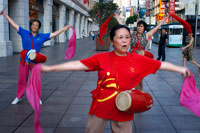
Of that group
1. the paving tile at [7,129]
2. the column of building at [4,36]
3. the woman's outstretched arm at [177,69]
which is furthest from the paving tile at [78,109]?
the column of building at [4,36]

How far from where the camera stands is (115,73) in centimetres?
237

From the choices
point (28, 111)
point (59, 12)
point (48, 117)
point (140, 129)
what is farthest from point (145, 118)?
point (59, 12)

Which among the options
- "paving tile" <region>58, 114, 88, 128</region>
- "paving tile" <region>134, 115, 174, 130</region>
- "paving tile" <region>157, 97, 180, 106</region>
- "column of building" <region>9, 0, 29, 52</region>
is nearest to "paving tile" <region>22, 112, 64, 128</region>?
"paving tile" <region>58, 114, 88, 128</region>

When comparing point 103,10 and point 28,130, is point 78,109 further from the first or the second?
point 103,10

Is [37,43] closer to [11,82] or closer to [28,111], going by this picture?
[28,111]

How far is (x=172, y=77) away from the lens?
8.79 metres

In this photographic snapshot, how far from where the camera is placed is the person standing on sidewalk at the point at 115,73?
2.38 m

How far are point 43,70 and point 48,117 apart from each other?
2490 mm

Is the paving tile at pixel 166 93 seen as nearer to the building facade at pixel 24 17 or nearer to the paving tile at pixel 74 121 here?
the paving tile at pixel 74 121

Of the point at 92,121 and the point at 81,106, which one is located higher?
the point at 92,121

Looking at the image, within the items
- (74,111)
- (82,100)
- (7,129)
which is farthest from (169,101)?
(7,129)

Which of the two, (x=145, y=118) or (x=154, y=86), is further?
(x=154, y=86)

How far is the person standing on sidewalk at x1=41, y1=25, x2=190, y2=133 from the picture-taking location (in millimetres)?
2375

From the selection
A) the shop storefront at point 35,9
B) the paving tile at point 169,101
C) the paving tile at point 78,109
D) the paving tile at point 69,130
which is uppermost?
the shop storefront at point 35,9
